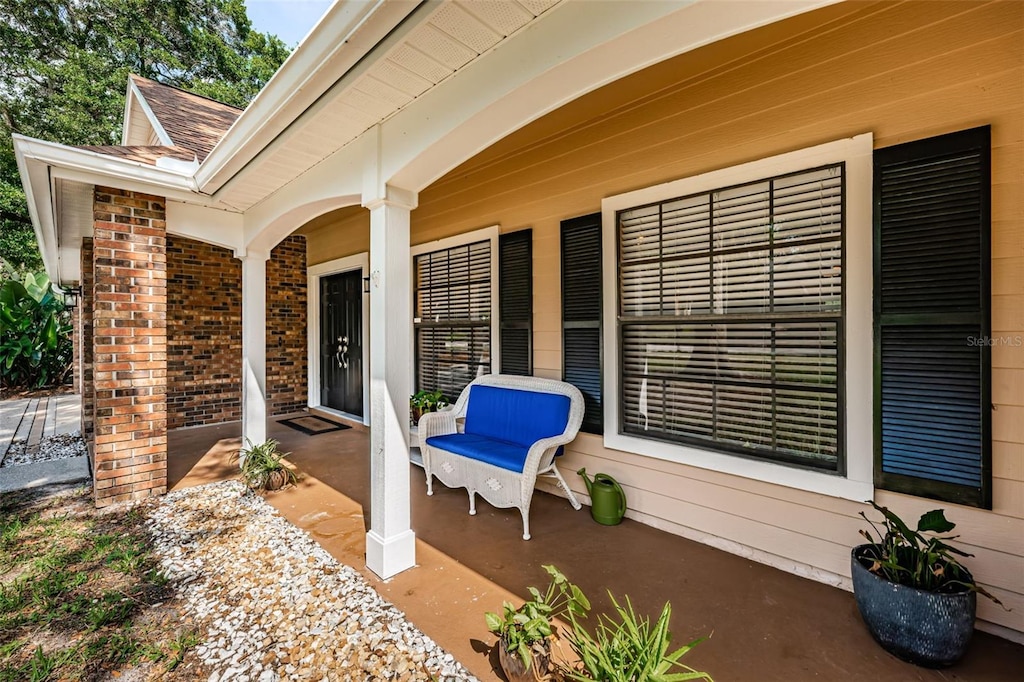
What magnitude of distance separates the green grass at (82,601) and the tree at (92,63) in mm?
12110

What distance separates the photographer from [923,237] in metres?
1.99

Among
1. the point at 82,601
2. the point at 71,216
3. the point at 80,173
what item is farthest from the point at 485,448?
the point at 71,216

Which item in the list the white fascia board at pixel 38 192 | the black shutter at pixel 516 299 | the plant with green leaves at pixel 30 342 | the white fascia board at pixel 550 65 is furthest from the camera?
the plant with green leaves at pixel 30 342

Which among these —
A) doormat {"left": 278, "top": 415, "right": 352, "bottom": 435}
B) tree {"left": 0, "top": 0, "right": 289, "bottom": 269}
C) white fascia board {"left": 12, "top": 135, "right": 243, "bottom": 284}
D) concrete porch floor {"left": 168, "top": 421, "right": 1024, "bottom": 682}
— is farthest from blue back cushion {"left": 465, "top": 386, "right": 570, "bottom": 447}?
tree {"left": 0, "top": 0, "right": 289, "bottom": 269}

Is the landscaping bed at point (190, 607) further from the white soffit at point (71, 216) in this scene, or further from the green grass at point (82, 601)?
the white soffit at point (71, 216)

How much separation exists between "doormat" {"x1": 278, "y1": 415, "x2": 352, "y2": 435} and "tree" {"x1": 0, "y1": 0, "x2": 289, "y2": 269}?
34.1 ft

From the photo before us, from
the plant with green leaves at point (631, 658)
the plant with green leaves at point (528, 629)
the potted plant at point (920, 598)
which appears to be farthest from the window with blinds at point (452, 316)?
the potted plant at point (920, 598)

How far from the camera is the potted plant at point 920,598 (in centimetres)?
166

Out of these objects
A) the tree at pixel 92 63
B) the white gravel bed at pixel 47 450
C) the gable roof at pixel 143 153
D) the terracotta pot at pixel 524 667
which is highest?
the tree at pixel 92 63

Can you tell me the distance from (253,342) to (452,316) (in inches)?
76.3

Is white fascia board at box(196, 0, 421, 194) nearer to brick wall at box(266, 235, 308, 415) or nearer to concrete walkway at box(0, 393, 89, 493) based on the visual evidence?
concrete walkway at box(0, 393, 89, 493)

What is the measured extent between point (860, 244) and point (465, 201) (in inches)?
128

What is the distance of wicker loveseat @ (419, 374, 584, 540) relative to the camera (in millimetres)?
2881

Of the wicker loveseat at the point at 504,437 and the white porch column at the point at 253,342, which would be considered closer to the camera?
the wicker loveseat at the point at 504,437
